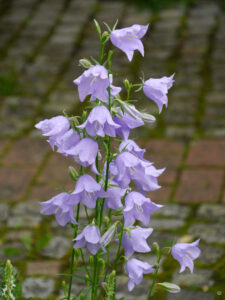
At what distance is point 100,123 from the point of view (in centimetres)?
190

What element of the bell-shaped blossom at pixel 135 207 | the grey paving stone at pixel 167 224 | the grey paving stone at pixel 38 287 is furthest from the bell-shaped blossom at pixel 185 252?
the grey paving stone at pixel 167 224

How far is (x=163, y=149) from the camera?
177 inches

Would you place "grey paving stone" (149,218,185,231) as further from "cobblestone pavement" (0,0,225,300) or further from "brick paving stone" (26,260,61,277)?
"brick paving stone" (26,260,61,277)

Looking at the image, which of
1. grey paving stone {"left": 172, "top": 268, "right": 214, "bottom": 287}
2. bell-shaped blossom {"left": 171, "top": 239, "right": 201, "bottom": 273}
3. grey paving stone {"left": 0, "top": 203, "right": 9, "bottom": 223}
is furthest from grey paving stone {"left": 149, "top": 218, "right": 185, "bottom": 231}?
bell-shaped blossom {"left": 171, "top": 239, "right": 201, "bottom": 273}

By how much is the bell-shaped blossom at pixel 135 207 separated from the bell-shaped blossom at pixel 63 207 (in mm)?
168

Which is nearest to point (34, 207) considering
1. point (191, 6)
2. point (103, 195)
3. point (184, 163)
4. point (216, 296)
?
point (184, 163)

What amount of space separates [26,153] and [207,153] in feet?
4.05

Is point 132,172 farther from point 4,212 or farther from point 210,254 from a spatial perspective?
point 4,212

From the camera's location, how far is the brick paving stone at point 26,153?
4434mm

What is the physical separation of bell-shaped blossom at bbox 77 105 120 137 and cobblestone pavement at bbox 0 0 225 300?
24 centimetres

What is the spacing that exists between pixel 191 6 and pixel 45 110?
2.61 m

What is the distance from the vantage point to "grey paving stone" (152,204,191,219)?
12.4 feet

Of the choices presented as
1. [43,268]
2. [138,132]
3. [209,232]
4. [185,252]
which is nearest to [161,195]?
[209,232]

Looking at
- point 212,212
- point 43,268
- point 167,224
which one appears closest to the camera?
point 43,268
